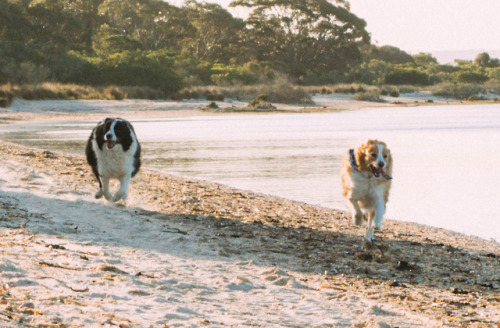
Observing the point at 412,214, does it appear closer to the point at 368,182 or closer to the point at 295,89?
the point at 368,182

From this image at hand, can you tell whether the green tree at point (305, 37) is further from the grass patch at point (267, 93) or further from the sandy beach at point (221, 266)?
the sandy beach at point (221, 266)

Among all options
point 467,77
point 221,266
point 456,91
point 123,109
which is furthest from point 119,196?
point 467,77

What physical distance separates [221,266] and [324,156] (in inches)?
420

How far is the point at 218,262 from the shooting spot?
6430 mm

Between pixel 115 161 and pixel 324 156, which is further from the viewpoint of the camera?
pixel 324 156

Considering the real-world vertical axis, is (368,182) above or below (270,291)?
above

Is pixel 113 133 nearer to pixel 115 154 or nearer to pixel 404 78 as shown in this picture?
pixel 115 154

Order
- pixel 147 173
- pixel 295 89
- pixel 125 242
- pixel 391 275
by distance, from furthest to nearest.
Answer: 1. pixel 295 89
2. pixel 147 173
3. pixel 125 242
4. pixel 391 275

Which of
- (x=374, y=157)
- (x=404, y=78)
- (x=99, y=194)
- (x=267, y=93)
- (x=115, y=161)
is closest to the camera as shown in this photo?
(x=374, y=157)

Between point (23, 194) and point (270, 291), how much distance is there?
15.8 feet

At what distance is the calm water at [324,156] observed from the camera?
11086mm

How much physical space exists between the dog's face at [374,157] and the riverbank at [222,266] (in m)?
0.83

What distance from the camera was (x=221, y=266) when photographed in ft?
20.6

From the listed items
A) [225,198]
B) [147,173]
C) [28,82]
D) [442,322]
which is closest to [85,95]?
[28,82]
